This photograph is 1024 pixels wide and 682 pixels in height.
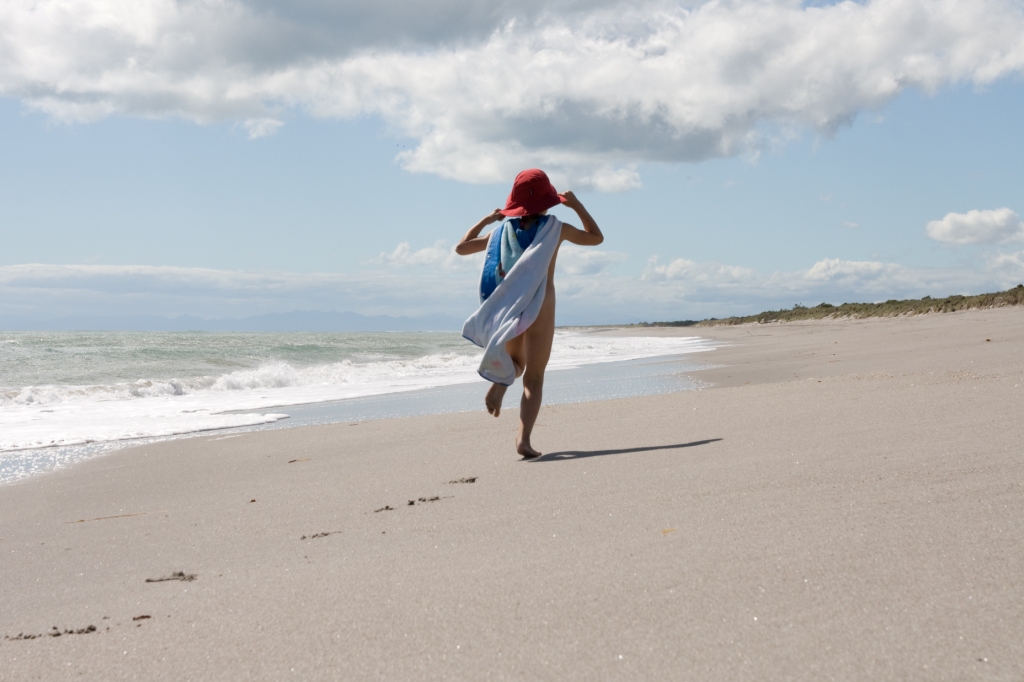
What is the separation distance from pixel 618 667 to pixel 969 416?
3098mm

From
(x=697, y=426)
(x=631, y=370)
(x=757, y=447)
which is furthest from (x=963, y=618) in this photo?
(x=631, y=370)

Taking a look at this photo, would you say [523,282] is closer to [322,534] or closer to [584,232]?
[584,232]

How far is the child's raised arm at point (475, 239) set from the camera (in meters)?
4.28

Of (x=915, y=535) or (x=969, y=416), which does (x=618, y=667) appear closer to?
(x=915, y=535)

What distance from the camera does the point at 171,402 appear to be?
9680 millimetres

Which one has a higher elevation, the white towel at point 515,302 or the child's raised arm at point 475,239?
the child's raised arm at point 475,239

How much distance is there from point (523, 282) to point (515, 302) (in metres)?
0.11

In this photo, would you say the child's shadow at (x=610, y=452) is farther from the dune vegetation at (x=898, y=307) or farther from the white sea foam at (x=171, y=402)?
the dune vegetation at (x=898, y=307)

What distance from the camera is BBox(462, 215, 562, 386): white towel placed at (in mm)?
4027

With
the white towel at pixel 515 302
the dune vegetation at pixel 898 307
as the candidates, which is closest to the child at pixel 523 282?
the white towel at pixel 515 302

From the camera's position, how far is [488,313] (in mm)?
4113

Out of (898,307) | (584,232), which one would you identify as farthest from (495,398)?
(898,307)

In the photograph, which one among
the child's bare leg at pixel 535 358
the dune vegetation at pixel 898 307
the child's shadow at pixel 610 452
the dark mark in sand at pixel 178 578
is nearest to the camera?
the dark mark in sand at pixel 178 578

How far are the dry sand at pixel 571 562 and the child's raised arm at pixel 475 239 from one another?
1144mm
